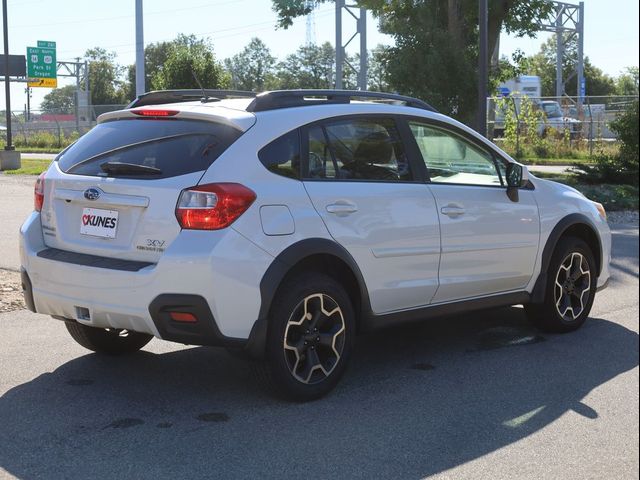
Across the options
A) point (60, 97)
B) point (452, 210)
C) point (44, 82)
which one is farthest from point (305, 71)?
point (452, 210)

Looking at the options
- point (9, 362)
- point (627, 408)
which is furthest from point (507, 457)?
point (9, 362)

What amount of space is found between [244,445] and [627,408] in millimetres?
→ 2101

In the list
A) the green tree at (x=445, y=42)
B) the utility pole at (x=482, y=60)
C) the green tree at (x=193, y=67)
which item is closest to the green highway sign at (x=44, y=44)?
the green tree at (x=193, y=67)

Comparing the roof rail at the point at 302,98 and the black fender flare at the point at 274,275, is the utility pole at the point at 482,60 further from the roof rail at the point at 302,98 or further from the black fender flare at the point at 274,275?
the black fender flare at the point at 274,275

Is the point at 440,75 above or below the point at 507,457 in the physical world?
above

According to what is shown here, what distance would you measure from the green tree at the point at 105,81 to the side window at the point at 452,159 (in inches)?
4149

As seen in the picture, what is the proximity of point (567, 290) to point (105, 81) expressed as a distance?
4528 inches

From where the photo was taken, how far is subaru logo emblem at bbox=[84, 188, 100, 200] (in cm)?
526

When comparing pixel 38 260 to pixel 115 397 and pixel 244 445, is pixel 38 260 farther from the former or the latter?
pixel 244 445

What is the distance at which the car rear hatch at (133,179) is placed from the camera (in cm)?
502

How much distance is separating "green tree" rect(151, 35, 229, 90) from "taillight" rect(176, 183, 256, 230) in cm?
3103

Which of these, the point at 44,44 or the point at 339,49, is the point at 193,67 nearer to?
the point at 339,49

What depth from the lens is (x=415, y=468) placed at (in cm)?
428

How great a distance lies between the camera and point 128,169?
5250mm
